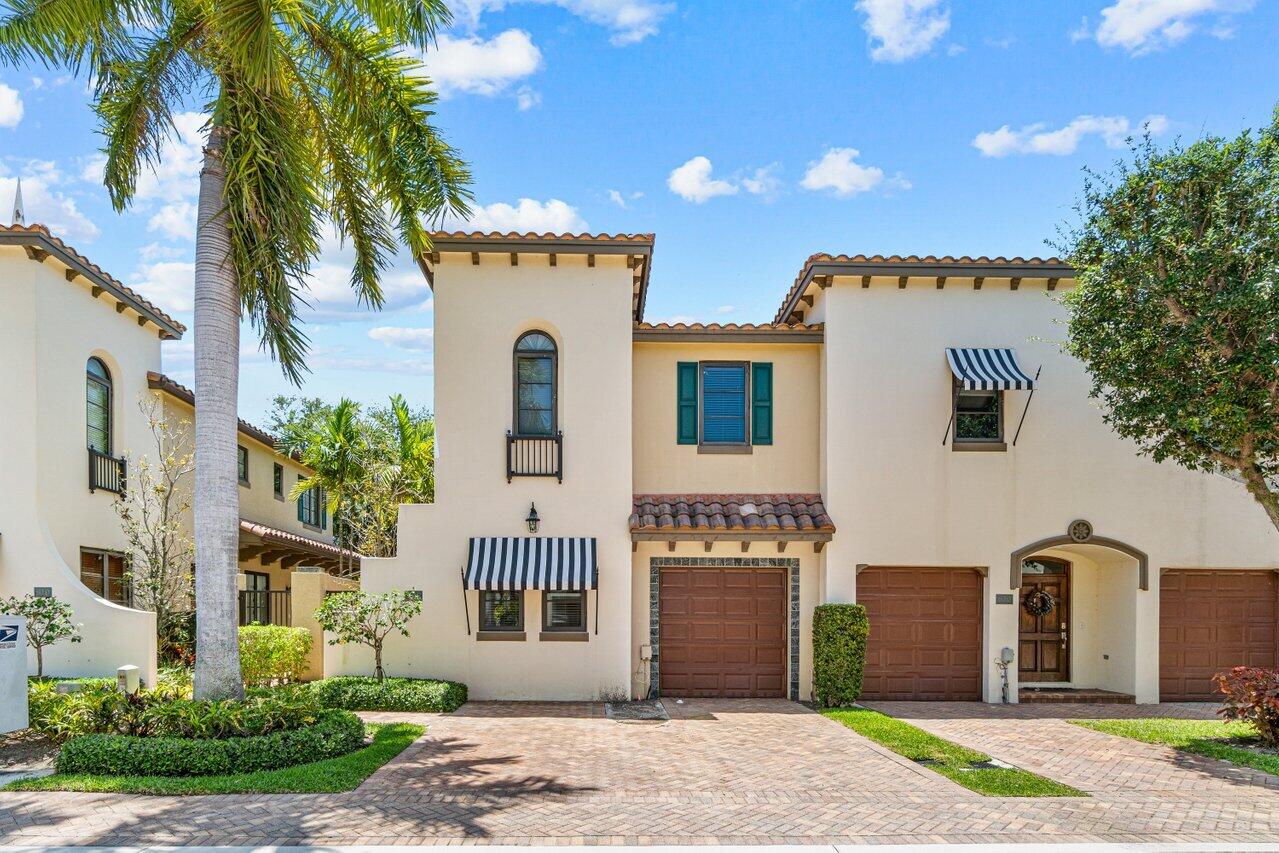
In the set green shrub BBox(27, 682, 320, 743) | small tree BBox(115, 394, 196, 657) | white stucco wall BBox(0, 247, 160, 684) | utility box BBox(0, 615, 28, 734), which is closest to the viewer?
green shrub BBox(27, 682, 320, 743)

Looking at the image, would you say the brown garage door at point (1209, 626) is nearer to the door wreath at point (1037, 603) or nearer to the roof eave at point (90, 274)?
the door wreath at point (1037, 603)

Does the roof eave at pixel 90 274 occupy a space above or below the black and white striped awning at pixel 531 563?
above

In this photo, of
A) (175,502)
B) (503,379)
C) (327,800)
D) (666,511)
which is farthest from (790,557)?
(175,502)

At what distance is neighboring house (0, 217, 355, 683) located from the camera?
47.3 ft

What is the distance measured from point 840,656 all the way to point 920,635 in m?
2.17

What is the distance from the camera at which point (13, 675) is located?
11070 millimetres

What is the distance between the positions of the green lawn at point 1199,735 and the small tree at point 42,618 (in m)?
15.8

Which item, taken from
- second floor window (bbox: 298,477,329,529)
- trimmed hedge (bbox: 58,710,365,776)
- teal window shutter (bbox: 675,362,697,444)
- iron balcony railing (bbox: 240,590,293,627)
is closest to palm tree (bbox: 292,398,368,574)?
iron balcony railing (bbox: 240,590,293,627)

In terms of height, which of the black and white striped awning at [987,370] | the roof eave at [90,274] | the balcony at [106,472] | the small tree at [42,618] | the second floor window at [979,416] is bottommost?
the small tree at [42,618]

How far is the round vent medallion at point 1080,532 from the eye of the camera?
16.5 meters

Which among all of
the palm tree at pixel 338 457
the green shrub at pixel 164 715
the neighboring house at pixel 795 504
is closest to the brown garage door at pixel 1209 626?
the neighboring house at pixel 795 504

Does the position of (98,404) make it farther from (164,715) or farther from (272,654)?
(164,715)

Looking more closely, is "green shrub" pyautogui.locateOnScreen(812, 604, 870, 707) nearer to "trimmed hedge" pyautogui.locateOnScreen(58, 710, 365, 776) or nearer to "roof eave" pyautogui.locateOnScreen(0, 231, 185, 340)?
"trimmed hedge" pyautogui.locateOnScreen(58, 710, 365, 776)

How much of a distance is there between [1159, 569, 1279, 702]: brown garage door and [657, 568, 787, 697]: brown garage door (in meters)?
7.40
